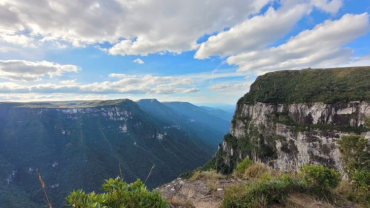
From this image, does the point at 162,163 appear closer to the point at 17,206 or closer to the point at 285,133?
the point at 17,206

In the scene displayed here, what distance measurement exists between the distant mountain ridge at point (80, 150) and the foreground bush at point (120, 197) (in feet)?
339

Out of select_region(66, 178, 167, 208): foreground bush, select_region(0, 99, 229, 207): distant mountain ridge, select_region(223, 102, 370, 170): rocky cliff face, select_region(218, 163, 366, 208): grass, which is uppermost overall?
select_region(66, 178, 167, 208): foreground bush

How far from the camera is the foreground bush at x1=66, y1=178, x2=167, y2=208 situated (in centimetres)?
274

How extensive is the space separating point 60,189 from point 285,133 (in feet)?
376

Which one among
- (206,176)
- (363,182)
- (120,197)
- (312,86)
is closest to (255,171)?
(206,176)

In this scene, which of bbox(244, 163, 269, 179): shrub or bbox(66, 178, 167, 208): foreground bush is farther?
bbox(244, 163, 269, 179): shrub

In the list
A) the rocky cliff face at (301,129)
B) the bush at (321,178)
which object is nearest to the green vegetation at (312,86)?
the rocky cliff face at (301,129)

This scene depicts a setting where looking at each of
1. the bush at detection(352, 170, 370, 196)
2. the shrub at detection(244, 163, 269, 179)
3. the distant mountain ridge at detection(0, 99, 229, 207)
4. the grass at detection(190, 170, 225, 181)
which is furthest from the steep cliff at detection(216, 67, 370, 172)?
the distant mountain ridge at detection(0, 99, 229, 207)

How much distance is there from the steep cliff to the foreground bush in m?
44.4

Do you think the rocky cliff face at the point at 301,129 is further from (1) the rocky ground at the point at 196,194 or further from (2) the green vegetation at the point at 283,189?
(2) the green vegetation at the point at 283,189

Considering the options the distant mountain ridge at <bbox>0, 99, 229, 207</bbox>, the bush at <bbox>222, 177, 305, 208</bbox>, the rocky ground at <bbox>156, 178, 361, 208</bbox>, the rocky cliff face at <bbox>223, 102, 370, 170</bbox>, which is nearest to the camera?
the bush at <bbox>222, 177, 305, 208</bbox>

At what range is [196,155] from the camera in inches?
5866

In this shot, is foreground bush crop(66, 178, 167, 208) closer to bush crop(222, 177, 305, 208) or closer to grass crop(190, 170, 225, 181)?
bush crop(222, 177, 305, 208)

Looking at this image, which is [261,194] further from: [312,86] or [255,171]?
[312,86]
